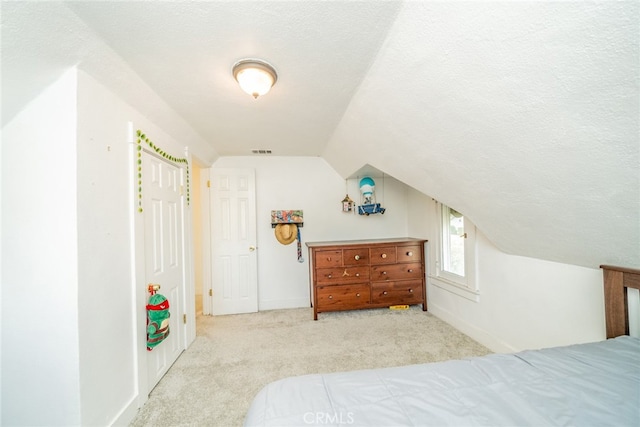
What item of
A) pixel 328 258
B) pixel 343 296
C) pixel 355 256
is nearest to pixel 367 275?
pixel 355 256

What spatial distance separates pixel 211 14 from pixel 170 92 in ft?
2.93

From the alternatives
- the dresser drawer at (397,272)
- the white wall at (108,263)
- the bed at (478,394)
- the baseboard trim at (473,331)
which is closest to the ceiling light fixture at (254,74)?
the white wall at (108,263)

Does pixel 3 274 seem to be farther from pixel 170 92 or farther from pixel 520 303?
pixel 520 303

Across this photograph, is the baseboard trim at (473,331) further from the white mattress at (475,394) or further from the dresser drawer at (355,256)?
the white mattress at (475,394)

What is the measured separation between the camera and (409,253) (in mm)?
3363

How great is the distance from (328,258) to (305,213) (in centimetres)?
89

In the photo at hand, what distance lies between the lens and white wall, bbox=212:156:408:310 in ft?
12.1

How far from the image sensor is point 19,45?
3.42 feet

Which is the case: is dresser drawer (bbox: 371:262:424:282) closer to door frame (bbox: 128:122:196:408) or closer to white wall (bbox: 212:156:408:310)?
white wall (bbox: 212:156:408:310)

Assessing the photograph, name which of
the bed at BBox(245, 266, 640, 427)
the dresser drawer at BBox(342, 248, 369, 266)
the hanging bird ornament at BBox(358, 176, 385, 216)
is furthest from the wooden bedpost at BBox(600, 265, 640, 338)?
the hanging bird ornament at BBox(358, 176, 385, 216)

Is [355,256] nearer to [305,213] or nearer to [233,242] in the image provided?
[305,213]

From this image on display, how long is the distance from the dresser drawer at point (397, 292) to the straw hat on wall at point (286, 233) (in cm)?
135

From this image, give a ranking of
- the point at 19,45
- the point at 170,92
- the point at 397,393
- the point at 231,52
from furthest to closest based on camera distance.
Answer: the point at 170,92, the point at 231,52, the point at 19,45, the point at 397,393

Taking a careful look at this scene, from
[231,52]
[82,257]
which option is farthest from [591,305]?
[82,257]
